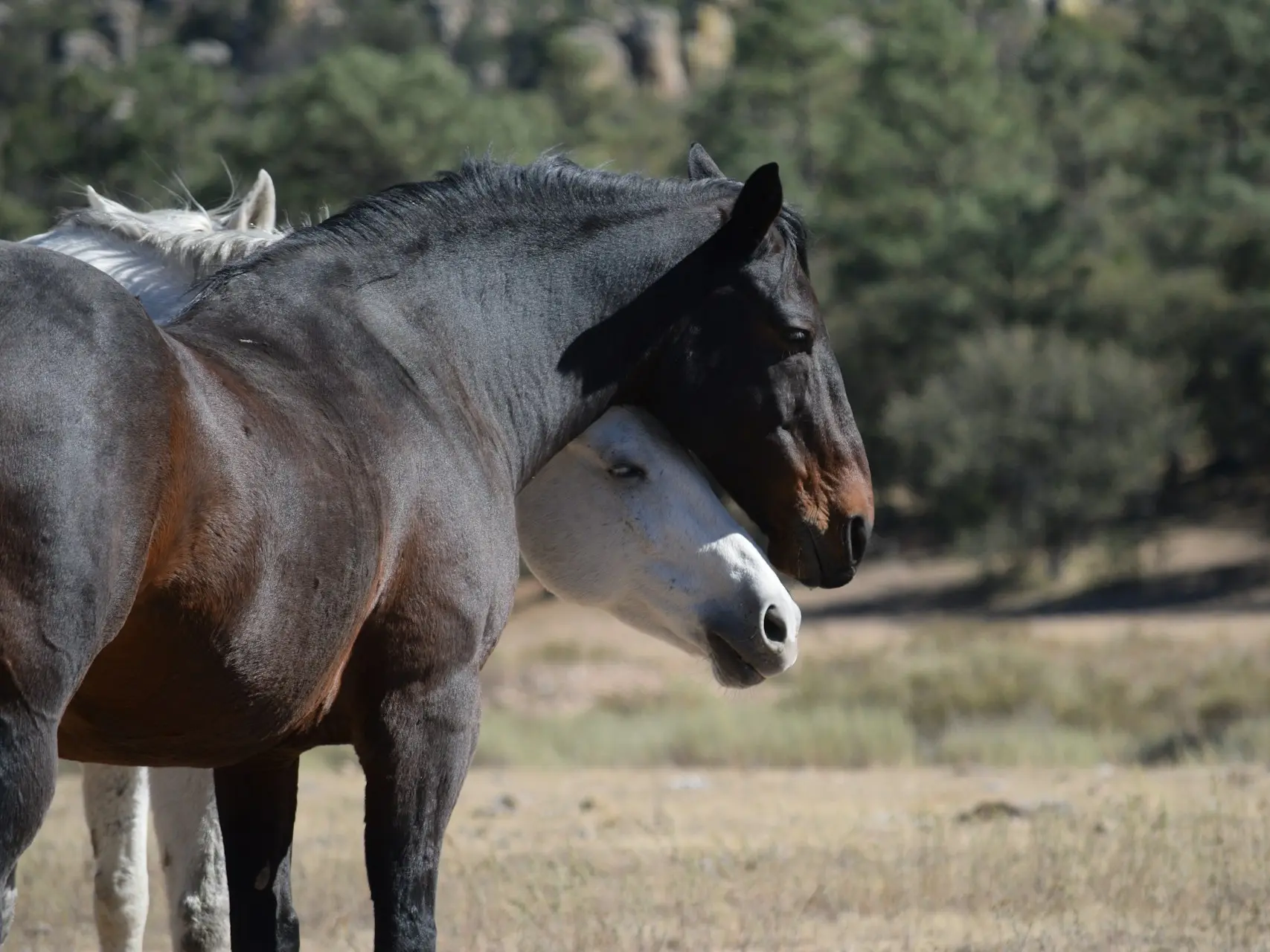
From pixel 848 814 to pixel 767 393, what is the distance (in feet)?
19.0

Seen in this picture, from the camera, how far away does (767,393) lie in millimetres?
4199

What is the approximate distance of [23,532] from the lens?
8.63 ft

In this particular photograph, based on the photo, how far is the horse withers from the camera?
108 inches

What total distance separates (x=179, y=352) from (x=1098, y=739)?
11474 mm

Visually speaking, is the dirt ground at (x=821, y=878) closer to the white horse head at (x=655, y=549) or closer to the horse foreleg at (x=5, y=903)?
the white horse head at (x=655, y=549)

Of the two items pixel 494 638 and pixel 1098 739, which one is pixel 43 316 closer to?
pixel 494 638

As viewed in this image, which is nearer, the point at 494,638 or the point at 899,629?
the point at 494,638

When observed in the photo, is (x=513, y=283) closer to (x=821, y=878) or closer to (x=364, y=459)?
(x=364, y=459)

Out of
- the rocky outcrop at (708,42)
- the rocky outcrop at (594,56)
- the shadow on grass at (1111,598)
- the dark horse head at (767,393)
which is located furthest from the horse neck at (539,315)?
the rocky outcrop at (708,42)

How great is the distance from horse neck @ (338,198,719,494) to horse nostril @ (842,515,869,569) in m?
0.66

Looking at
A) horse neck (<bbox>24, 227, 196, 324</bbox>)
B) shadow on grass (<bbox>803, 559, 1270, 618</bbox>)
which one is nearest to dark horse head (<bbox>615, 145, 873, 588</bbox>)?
horse neck (<bbox>24, 227, 196, 324</bbox>)

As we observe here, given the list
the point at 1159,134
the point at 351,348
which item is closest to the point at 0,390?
the point at 351,348

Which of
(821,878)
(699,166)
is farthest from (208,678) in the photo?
(821,878)

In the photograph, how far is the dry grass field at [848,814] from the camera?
20.3 ft
